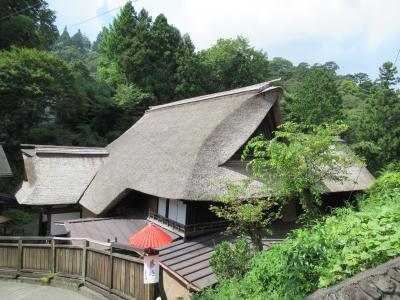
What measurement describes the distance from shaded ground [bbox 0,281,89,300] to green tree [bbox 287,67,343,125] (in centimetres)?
2442

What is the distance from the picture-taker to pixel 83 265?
9086 millimetres

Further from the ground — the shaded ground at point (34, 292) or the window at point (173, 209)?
the window at point (173, 209)

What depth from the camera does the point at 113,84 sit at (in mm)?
35219

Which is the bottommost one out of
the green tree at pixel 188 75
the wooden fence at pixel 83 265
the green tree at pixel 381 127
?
the wooden fence at pixel 83 265

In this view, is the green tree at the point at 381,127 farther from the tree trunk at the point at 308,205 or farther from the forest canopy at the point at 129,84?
the tree trunk at the point at 308,205

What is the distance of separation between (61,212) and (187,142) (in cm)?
695

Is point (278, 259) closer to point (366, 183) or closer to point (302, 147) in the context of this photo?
point (302, 147)

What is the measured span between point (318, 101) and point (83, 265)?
25925 millimetres

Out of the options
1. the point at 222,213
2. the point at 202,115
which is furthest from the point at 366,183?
the point at 222,213

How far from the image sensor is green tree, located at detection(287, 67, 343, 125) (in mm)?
29344

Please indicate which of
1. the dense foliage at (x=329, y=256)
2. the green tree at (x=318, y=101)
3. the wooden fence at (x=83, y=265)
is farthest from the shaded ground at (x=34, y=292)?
the green tree at (x=318, y=101)

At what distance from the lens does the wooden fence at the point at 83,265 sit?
7680 mm

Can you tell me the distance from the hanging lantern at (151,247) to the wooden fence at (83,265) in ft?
1.61

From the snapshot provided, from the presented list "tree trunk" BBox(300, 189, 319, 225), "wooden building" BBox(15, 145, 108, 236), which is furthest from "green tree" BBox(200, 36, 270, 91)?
"tree trunk" BBox(300, 189, 319, 225)
